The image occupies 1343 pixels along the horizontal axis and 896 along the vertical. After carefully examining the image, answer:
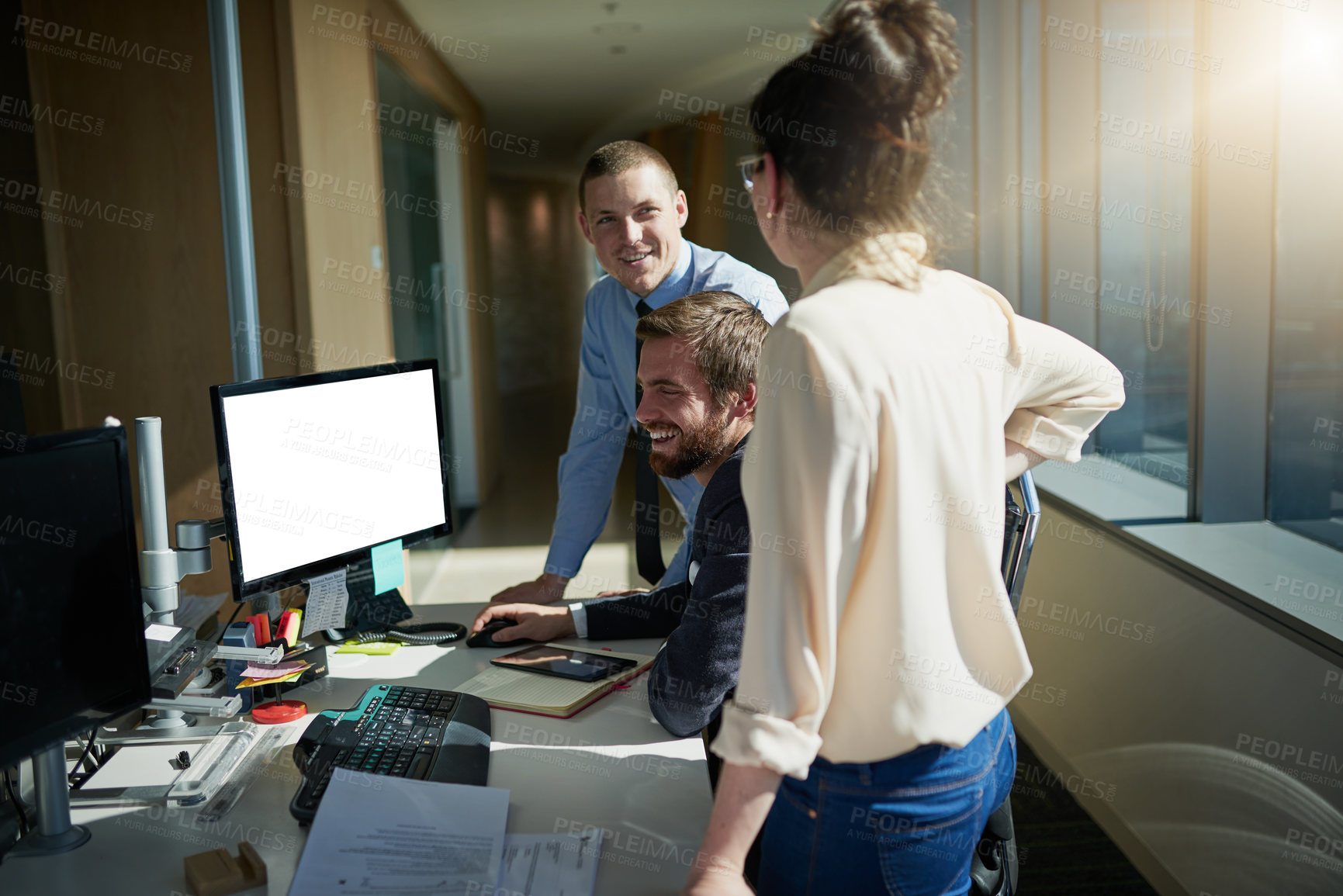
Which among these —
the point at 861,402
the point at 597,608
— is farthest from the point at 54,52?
the point at 861,402

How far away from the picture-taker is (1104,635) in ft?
9.21

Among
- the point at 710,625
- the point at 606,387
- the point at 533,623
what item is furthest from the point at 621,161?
the point at 710,625

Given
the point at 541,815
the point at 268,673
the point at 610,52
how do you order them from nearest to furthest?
1. the point at 541,815
2. the point at 268,673
3. the point at 610,52

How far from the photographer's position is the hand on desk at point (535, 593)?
2123 mm

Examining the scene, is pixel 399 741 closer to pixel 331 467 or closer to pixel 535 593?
pixel 331 467

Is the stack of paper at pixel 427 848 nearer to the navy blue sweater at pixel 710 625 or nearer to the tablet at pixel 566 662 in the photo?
the navy blue sweater at pixel 710 625

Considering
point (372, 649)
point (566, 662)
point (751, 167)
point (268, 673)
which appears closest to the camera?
point (751, 167)

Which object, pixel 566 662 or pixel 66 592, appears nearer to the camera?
pixel 66 592

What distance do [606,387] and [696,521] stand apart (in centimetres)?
105

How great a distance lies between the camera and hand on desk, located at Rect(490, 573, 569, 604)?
212cm

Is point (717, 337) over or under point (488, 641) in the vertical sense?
over

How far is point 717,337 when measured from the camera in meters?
1.62

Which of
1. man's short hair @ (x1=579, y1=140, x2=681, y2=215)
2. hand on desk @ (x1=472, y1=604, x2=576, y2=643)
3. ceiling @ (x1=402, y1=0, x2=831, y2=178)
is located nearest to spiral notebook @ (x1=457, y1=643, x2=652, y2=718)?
hand on desk @ (x1=472, y1=604, x2=576, y2=643)

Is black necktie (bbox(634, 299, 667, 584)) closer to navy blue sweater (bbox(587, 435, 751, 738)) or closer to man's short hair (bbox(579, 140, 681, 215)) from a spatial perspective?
man's short hair (bbox(579, 140, 681, 215))
